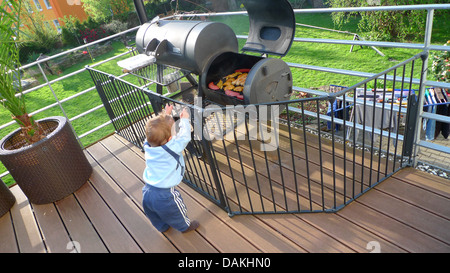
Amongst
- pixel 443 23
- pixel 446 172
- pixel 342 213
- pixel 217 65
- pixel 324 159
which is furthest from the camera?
pixel 443 23

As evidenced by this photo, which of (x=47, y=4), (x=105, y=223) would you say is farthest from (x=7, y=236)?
(x=47, y=4)

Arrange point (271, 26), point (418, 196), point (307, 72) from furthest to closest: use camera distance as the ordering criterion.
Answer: point (307, 72) → point (271, 26) → point (418, 196)

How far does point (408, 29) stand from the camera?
8.90 m

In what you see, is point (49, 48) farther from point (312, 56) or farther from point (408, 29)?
point (408, 29)

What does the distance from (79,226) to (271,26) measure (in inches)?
103

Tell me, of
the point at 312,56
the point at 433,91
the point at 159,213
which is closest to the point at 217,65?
the point at 159,213

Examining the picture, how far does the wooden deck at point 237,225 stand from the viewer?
1.94 meters

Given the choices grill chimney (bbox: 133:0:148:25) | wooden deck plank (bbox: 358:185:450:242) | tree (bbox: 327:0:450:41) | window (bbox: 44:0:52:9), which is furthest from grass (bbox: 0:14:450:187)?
window (bbox: 44:0:52:9)

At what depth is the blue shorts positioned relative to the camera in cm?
195

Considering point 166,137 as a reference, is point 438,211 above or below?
below

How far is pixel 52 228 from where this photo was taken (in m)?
2.62

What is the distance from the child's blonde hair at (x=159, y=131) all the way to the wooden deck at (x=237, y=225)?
0.82m

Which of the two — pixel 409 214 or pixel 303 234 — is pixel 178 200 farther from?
pixel 409 214
